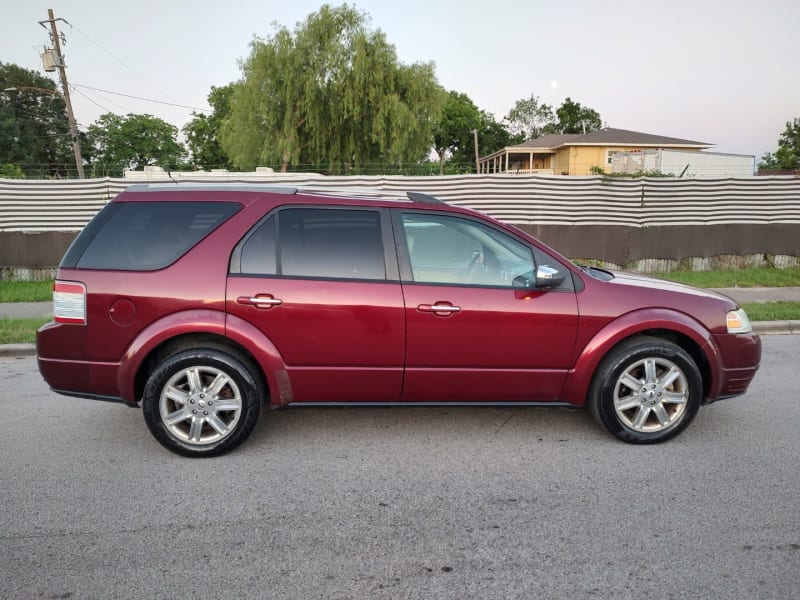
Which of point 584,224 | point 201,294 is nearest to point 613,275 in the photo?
point 201,294

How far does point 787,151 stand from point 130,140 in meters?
79.1

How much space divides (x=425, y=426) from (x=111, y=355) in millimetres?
2240

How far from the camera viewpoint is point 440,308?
3803mm

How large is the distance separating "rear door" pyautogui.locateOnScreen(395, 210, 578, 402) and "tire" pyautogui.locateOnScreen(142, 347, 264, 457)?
1.07m

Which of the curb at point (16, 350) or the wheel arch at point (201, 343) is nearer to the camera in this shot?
the wheel arch at point (201, 343)

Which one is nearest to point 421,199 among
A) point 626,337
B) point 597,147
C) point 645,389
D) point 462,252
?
point 462,252

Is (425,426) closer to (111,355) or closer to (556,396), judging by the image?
(556,396)

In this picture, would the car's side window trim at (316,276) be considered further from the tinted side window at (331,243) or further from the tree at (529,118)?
the tree at (529,118)

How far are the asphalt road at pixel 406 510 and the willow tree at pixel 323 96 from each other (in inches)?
1104

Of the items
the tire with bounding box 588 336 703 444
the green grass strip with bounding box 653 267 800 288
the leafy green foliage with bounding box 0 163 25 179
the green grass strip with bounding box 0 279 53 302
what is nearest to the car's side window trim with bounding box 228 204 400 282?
the tire with bounding box 588 336 703 444

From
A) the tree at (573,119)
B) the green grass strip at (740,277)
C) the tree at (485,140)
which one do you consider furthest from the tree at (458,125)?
the green grass strip at (740,277)

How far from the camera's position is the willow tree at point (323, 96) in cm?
3145

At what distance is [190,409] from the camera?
3.80 meters

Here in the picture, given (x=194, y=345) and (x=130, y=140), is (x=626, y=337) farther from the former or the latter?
(x=130, y=140)
